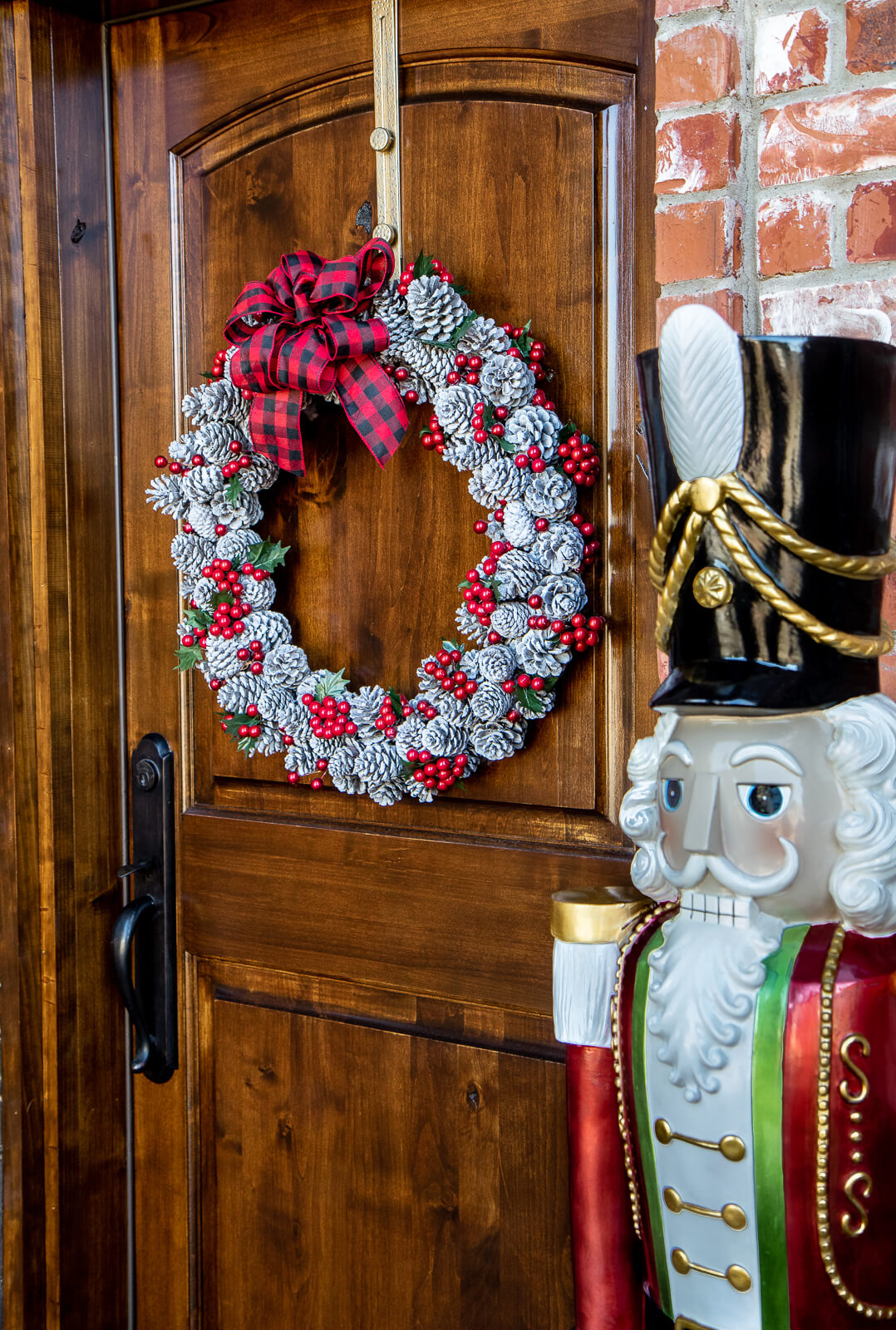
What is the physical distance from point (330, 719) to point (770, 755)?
0.62 metres

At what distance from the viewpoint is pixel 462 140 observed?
1295 millimetres

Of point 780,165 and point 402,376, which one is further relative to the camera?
point 402,376

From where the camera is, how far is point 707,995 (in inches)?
31.2

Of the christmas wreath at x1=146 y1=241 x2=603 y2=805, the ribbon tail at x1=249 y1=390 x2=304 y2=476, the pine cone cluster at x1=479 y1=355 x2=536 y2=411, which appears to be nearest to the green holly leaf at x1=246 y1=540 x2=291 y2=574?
the christmas wreath at x1=146 y1=241 x2=603 y2=805

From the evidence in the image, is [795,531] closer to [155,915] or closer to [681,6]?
[681,6]

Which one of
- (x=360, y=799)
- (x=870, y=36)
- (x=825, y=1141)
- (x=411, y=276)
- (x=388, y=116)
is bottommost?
(x=825, y=1141)

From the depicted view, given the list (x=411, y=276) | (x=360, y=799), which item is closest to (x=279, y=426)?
(x=411, y=276)

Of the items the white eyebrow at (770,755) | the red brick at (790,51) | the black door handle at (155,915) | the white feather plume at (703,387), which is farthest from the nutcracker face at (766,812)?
the black door handle at (155,915)

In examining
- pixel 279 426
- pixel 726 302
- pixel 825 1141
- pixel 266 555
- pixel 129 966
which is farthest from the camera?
pixel 129 966

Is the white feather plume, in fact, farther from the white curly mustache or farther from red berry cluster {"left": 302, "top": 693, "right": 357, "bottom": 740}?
red berry cluster {"left": 302, "top": 693, "right": 357, "bottom": 740}

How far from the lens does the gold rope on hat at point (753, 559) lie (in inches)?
30.3

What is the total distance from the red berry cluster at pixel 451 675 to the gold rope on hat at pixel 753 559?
0.44 metres

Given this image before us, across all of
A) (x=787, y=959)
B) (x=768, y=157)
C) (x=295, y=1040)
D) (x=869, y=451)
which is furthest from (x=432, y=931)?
(x=768, y=157)

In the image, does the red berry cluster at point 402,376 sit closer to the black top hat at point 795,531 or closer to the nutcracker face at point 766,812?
the black top hat at point 795,531
